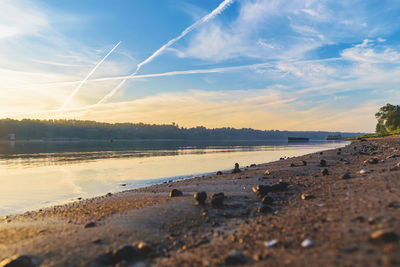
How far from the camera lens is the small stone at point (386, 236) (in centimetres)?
393

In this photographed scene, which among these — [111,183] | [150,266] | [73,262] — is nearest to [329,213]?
[150,266]

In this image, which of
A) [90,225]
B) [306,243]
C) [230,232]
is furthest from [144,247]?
[306,243]

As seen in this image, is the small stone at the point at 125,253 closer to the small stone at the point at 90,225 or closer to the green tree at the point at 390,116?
the small stone at the point at 90,225

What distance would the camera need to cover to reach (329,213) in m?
6.06

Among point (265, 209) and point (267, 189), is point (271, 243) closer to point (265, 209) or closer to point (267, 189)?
point (265, 209)

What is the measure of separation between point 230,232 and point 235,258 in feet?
5.39

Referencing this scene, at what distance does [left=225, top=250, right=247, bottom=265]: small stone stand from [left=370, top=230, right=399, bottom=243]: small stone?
211 cm

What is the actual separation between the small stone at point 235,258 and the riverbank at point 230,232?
17 mm

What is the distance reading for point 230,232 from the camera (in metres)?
6.09

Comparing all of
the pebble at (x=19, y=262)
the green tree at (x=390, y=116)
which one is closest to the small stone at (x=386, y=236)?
the pebble at (x=19, y=262)

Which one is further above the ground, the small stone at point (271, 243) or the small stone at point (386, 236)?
the small stone at point (386, 236)

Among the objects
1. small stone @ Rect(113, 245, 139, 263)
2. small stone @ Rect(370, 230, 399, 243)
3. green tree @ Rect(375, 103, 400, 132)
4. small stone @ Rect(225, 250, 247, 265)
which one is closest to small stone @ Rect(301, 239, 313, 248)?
small stone @ Rect(370, 230, 399, 243)

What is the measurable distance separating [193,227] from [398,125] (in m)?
122

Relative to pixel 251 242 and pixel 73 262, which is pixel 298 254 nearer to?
pixel 251 242
